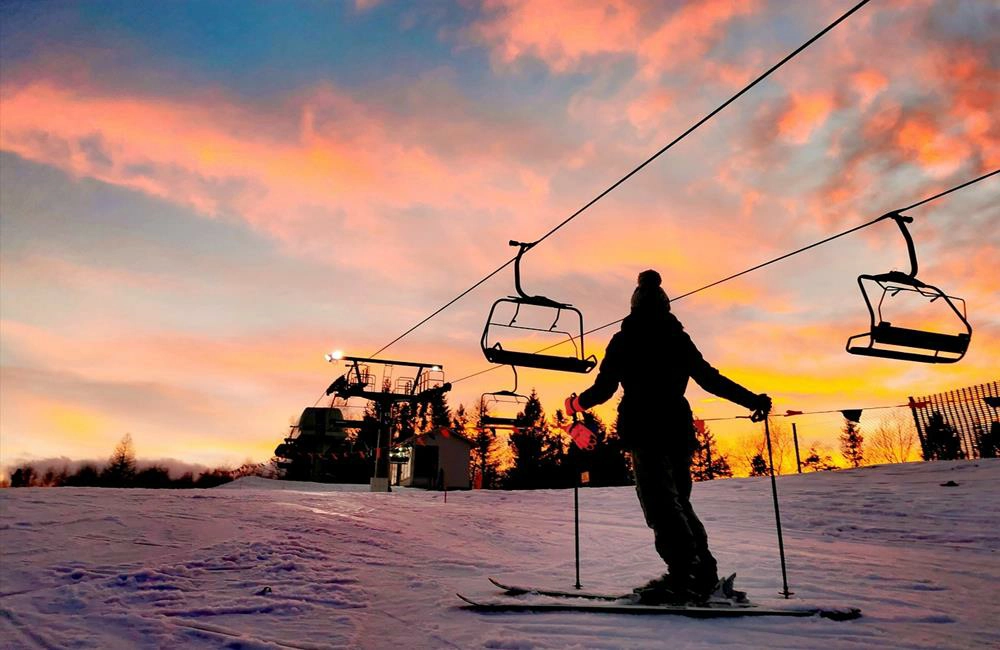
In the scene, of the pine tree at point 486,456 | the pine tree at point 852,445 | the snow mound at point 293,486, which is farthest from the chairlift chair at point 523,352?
the pine tree at point 852,445

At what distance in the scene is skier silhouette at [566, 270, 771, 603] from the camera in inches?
182

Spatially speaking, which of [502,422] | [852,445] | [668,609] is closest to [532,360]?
[668,609]

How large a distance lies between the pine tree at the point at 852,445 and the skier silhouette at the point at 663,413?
74.4 meters

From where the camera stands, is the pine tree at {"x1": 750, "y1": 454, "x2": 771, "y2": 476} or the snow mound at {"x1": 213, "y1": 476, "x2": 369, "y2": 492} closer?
the snow mound at {"x1": 213, "y1": 476, "x2": 369, "y2": 492}

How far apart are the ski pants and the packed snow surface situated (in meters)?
0.54

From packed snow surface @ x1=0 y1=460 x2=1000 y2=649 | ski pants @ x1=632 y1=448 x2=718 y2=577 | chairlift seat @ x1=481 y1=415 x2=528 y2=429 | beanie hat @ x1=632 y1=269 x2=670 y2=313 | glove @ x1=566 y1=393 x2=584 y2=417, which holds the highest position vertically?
beanie hat @ x1=632 y1=269 x2=670 y2=313

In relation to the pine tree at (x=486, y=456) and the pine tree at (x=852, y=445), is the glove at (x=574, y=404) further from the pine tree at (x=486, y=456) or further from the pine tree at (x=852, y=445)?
the pine tree at (x=852, y=445)

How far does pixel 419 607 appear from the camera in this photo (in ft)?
16.0

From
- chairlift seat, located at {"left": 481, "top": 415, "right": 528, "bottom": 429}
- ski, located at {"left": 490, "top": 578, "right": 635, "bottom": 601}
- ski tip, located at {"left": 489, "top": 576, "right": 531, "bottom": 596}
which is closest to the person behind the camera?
ski, located at {"left": 490, "top": 578, "right": 635, "bottom": 601}

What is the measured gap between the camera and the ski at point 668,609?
420 cm

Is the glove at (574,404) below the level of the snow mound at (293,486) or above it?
above

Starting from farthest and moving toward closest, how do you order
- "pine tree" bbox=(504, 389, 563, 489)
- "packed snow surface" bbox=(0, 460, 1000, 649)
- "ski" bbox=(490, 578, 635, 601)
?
"pine tree" bbox=(504, 389, 563, 489) < "ski" bbox=(490, 578, 635, 601) < "packed snow surface" bbox=(0, 460, 1000, 649)

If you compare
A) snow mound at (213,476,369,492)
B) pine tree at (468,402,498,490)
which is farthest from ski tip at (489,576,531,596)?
pine tree at (468,402,498,490)

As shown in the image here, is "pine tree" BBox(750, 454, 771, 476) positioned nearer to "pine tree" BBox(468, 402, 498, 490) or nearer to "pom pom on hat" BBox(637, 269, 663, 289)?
"pine tree" BBox(468, 402, 498, 490)
